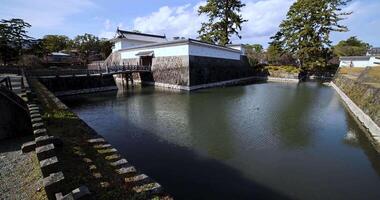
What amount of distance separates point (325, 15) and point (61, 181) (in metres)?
31.1

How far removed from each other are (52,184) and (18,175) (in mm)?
2023

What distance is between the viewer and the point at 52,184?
243cm

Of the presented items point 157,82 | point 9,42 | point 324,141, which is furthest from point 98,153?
point 9,42

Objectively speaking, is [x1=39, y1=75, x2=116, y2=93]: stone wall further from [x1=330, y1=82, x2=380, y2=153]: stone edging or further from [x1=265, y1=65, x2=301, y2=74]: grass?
[x1=265, y1=65, x2=301, y2=74]: grass

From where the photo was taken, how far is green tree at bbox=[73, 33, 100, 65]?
3530cm

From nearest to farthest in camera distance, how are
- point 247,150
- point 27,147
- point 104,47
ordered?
1. point 27,147
2. point 247,150
3. point 104,47

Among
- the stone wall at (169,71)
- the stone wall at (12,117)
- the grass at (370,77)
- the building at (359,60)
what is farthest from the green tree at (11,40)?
the building at (359,60)

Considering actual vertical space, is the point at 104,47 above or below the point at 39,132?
above

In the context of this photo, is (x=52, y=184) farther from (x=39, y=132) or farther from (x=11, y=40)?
(x=11, y=40)

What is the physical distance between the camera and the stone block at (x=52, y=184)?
242cm

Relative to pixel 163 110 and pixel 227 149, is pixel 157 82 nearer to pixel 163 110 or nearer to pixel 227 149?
pixel 163 110

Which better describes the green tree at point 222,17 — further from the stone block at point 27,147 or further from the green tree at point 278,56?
the stone block at point 27,147

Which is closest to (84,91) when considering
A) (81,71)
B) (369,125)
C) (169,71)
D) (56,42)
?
(81,71)

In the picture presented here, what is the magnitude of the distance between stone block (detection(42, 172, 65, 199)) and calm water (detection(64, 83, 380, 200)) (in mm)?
2250
